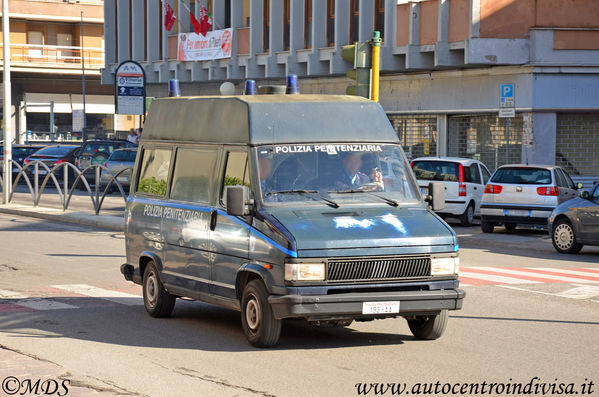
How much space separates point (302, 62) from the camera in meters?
39.9

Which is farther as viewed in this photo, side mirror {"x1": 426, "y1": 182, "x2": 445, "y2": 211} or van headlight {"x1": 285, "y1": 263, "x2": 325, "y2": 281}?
side mirror {"x1": 426, "y1": 182, "x2": 445, "y2": 211}

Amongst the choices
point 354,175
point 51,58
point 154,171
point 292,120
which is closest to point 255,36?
point 154,171

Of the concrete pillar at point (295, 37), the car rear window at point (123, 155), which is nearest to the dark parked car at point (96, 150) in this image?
the car rear window at point (123, 155)

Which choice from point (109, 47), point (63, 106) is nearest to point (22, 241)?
point (109, 47)

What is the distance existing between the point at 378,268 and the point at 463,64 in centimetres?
2410

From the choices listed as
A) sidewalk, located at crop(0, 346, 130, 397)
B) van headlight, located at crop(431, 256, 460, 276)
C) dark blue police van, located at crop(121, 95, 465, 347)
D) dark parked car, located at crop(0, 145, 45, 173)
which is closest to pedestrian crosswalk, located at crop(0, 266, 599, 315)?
dark blue police van, located at crop(121, 95, 465, 347)

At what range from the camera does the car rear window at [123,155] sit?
129 feet

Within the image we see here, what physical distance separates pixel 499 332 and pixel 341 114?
263 centimetres

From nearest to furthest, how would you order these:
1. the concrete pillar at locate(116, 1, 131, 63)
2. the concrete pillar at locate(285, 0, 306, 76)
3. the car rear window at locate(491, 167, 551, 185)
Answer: the car rear window at locate(491, 167, 551, 185) → the concrete pillar at locate(285, 0, 306, 76) → the concrete pillar at locate(116, 1, 131, 63)

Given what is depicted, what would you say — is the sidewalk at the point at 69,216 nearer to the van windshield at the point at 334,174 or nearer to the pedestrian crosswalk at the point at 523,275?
the pedestrian crosswalk at the point at 523,275

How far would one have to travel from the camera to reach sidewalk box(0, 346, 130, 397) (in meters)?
7.72

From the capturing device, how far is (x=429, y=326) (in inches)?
392

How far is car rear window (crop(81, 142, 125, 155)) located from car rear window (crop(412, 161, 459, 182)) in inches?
749

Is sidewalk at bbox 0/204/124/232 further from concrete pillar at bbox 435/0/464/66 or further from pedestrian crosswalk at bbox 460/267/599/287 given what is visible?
concrete pillar at bbox 435/0/464/66
